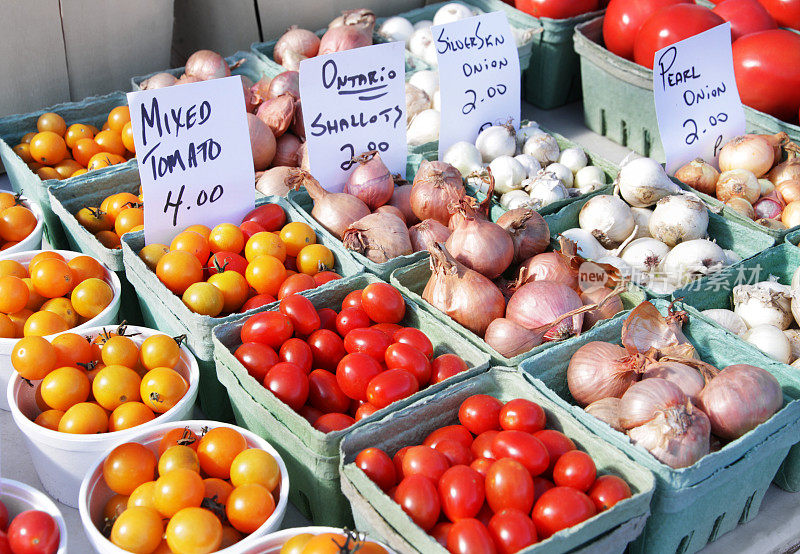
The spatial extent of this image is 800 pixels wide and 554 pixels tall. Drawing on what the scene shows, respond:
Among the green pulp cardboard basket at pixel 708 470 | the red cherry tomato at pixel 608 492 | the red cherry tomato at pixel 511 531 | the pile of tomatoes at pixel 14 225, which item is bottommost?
the green pulp cardboard basket at pixel 708 470

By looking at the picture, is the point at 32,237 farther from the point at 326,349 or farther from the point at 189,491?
the point at 189,491

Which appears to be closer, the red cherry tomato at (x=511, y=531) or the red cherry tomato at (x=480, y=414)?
the red cherry tomato at (x=511, y=531)

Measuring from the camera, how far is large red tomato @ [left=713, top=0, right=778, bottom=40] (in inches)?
116

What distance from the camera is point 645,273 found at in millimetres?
2092

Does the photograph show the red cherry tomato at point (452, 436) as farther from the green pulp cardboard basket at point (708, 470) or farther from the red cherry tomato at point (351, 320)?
the red cherry tomato at point (351, 320)

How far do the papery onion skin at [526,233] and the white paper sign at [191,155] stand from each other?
0.76 metres

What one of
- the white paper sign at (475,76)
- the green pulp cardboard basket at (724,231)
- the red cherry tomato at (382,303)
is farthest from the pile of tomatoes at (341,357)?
the white paper sign at (475,76)

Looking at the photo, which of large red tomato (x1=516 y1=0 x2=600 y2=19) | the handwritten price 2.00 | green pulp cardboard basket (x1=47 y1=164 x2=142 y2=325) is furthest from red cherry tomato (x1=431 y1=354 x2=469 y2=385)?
large red tomato (x1=516 y1=0 x2=600 y2=19)

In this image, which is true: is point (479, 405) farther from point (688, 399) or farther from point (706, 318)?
point (706, 318)

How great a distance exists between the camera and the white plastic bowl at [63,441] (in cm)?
148

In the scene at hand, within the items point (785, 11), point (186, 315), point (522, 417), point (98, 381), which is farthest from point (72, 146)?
point (785, 11)

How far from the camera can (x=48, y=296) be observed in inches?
72.9

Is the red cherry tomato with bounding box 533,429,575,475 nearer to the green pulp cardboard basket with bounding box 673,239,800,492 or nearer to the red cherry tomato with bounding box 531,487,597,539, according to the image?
the red cherry tomato with bounding box 531,487,597,539

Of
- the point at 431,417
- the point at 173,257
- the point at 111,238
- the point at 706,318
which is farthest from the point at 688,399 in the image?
the point at 111,238
